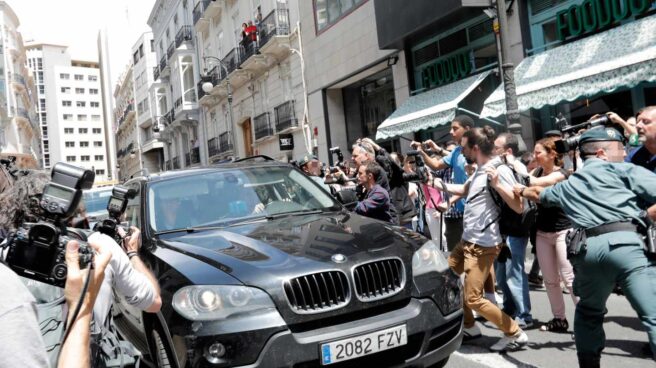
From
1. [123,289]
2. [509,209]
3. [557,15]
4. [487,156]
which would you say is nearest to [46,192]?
[123,289]

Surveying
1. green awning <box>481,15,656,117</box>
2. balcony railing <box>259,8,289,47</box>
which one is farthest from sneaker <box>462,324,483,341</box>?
balcony railing <box>259,8,289,47</box>

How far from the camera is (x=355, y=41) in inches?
708

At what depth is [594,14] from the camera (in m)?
10.3

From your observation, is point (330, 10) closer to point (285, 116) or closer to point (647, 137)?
point (285, 116)

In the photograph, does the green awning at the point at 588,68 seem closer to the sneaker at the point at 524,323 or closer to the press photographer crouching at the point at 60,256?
the sneaker at the point at 524,323

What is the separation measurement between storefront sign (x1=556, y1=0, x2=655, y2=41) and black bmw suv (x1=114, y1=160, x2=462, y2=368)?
317 inches

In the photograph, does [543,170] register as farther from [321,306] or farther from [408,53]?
[408,53]

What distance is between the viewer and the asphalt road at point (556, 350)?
4250mm

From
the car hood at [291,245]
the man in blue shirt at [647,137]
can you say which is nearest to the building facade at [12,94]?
the car hood at [291,245]

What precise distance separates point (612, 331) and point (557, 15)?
26.7 ft

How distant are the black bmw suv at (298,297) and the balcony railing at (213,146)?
1265 inches

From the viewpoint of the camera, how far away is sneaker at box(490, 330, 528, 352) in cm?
454

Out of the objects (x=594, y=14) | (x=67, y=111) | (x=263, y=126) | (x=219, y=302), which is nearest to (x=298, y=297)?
(x=219, y=302)

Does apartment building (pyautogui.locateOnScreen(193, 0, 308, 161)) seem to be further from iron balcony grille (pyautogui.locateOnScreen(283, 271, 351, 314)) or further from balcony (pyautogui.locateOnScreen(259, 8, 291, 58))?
iron balcony grille (pyautogui.locateOnScreen(283, 271, 351, 314))
